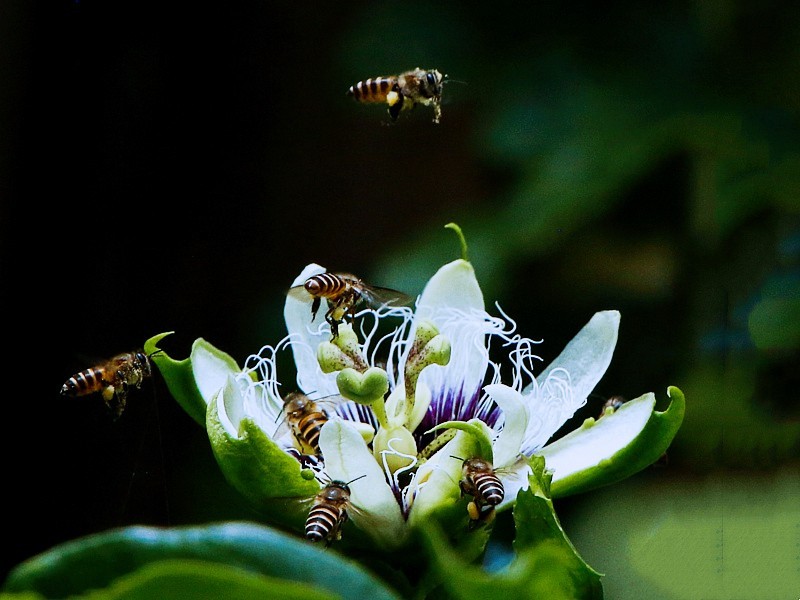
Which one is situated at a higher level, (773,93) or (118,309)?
(773,93)

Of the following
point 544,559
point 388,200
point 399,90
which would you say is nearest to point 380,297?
point 399,90

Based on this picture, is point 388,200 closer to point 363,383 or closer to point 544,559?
point 363,383

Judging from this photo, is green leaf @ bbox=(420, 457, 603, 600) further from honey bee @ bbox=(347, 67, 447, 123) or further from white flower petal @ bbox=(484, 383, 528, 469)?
honey bee @ bbox=(347, 67, 447, 123)

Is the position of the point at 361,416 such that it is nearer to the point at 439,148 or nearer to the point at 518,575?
the point at 518,575

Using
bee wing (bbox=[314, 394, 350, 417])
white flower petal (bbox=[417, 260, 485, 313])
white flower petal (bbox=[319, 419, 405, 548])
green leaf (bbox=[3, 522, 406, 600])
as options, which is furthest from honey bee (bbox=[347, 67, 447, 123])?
green leaf (bbox=[3, 522, 406, 600])

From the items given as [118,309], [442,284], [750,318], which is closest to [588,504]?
[750,318]

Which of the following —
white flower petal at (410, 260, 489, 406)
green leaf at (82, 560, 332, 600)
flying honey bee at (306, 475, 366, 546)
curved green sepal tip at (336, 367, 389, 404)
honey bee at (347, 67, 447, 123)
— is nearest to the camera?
green leaf at (82, 560, 332, 600)
